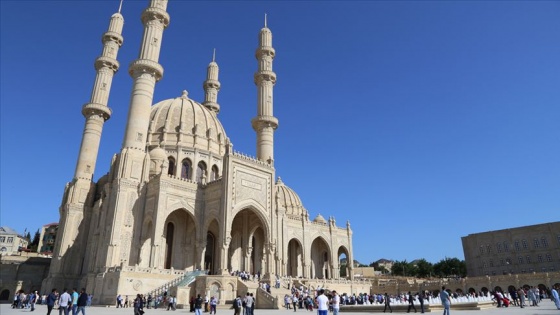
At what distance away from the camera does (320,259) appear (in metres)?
43.6

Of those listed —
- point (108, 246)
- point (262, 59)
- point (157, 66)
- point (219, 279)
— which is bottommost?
point (219, 279)

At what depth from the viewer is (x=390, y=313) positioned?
1770 centimetres

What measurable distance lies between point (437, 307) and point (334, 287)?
15662 mm

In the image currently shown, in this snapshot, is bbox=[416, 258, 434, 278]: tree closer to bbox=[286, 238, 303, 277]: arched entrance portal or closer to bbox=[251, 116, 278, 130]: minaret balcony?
bbox=[286, 238, 303, 277]: arched entrance portal

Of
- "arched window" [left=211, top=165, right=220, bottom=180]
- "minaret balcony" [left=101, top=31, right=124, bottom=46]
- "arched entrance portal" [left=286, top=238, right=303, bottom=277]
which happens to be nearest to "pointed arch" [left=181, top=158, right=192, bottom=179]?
"arched window" [left=211, top=165, right=220, bottom=180]

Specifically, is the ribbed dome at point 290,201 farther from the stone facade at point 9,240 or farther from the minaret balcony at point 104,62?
the stone facade at point 9,240

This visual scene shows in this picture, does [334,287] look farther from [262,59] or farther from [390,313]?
[262,59]

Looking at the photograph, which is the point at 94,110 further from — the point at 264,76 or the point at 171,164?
the point at 264,76

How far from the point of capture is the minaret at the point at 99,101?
3303 cm

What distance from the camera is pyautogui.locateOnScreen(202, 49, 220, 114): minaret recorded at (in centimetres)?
4848

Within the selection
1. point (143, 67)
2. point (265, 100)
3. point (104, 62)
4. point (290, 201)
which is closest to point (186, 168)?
point (143, 67)

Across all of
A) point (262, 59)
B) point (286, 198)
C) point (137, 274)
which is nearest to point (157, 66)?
point (262, 59)

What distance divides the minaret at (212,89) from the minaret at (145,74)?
13339mm

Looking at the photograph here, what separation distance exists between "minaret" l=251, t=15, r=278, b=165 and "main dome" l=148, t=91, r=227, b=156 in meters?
4.40
